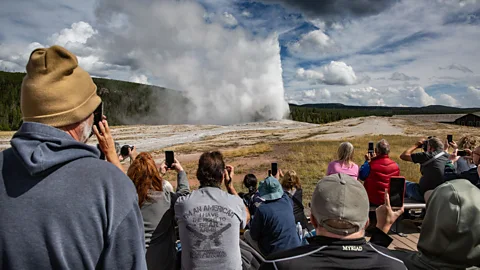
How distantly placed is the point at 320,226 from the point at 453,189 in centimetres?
71

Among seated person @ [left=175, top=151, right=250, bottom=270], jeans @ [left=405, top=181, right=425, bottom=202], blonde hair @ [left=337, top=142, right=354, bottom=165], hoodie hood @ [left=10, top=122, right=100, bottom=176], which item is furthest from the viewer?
jeans @ [left=405, top=181, right=425, bottom=202]

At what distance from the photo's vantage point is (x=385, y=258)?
1.55 m

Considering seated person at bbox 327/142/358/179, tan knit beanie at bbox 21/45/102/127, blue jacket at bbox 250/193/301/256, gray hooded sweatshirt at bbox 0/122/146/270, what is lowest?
blue jacket at bbox 250/193/301/256

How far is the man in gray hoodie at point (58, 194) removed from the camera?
105 cm

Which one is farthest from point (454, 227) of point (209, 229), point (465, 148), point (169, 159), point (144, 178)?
point (465, 148)

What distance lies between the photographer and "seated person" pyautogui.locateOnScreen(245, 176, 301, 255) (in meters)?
3.05

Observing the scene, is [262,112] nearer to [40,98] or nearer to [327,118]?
[327,118]

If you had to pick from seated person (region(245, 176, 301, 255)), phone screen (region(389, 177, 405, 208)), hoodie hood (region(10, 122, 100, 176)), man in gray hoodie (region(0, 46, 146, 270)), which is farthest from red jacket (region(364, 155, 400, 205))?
hoodie hood (region(10, 122, 100, 176))

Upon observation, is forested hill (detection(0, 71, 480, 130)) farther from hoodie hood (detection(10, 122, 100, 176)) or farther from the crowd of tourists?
hoodie hood (detection(10, 122, 100, 176))

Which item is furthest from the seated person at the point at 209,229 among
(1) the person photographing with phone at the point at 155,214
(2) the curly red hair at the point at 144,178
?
(2) the curly red hair at the point at 144,178

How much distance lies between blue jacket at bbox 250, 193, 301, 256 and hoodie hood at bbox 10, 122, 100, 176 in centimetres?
212

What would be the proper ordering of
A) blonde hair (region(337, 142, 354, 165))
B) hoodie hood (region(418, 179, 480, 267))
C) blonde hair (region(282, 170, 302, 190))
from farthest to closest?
blonde hair (region(337, 142, 354, 165)), blonde hair (region(282, 170, 302, 190)), hoodie hood (region(418, 179, 480, 267))

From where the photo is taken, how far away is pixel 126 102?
10994 cm

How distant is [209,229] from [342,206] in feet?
3.90
